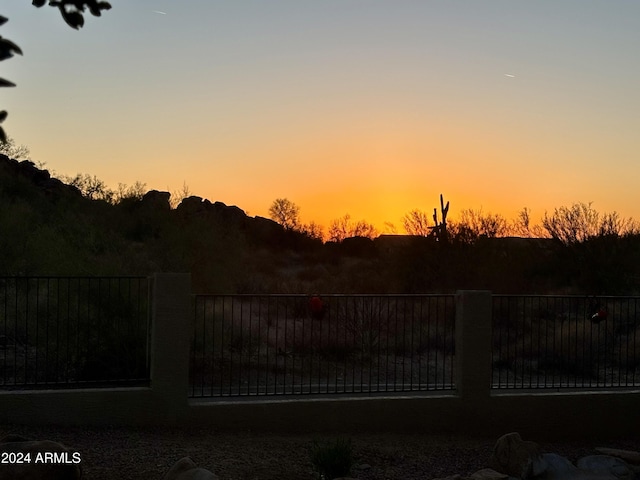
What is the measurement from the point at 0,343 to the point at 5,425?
5478 millimetres

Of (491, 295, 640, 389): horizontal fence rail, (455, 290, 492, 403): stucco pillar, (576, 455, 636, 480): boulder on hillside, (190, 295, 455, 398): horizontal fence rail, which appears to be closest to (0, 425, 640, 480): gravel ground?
(455, 290, 492, 403): stucco pillar

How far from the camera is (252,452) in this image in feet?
32.8

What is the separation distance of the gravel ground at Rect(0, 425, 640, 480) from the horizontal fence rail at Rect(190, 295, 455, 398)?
0.96m

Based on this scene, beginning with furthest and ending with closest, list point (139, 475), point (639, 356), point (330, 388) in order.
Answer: point (639, 356) < point (330, 388) < point (139, 475)

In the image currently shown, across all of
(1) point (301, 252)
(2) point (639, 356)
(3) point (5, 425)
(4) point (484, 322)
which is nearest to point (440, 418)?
(4) point (484, 322)

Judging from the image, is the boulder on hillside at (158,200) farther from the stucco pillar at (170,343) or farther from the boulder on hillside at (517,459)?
the boulder on hillside at (517,459)

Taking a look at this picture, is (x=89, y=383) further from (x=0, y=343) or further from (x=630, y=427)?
(x=630, y=427)

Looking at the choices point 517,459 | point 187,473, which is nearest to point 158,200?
point 517,459

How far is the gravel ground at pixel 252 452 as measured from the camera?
898cm

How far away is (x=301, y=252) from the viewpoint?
59.4 metres

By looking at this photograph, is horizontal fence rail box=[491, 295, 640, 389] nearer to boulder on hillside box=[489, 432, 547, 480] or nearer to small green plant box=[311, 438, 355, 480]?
boulder on hillside box=[489, 432, 547, 480]

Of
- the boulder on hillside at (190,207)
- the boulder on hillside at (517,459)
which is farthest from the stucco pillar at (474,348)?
the boulder on hillside at (190,207)

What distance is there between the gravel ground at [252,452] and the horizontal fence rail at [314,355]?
0.96 m

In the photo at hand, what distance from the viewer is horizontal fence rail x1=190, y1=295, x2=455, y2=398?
40.5 ft
